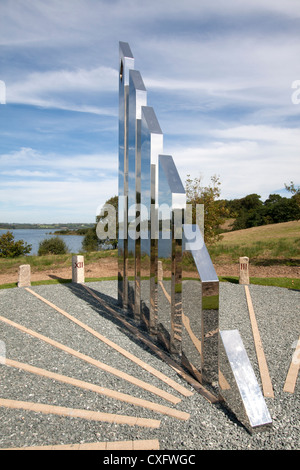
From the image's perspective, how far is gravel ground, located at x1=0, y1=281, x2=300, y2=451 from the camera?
3521 millimetres

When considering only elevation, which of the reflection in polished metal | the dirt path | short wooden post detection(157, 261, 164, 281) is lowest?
the dirt path

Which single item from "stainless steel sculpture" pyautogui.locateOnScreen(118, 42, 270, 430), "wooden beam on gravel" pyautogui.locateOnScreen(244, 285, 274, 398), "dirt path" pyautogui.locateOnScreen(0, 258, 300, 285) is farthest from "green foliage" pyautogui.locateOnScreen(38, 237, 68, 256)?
"wooden beam on gravel" pyautogui.locateOnScreen(244, 285, 274, 398)

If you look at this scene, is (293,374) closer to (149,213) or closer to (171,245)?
(171,245)

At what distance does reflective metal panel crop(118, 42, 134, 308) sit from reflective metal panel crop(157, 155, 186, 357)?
106 inches

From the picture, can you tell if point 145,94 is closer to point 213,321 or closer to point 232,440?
point 213,321

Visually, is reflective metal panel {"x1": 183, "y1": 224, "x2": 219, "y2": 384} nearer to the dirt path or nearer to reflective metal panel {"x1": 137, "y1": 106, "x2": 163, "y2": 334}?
reflective metal panel {"x1": 137, "y1": 106, "x2": 163, "y2": 334}

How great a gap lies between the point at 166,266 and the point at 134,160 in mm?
3077

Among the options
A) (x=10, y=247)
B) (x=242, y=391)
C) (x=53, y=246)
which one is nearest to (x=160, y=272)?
(x=242, y=391)

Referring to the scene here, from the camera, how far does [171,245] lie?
5.45 m

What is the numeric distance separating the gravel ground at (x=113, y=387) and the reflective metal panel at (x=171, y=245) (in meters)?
0.57

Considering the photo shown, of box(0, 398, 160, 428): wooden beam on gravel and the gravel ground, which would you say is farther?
box(0, 398, 160, 428): wooden beam on gravel

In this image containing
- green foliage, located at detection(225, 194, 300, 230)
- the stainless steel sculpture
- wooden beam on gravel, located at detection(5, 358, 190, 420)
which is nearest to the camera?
wooden beam on gravel, located at detection(5, 358, 190, 420)

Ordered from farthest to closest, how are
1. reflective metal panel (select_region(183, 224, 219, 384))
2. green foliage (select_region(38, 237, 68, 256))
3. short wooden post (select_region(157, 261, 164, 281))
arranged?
1. green foliage (select_region(38, 237, 68, 256))
2. short wooden post (select_region(157, 261, 164, 281))
3. reflective metal panel (select_region(183, 224, 219, 384))

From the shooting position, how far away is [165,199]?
Result: 18.1 ft
